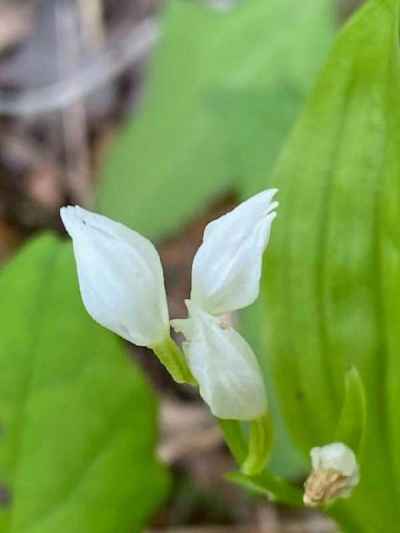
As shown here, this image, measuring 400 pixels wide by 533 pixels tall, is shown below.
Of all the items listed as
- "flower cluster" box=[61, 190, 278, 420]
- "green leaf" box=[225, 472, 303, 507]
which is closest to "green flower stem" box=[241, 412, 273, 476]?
"green leaf" box=[225, 472, 303, 507]

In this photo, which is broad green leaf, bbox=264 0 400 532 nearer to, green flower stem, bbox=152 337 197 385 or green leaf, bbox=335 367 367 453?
green leaf, bbox=335 367 367 453

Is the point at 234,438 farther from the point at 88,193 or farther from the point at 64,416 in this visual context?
the point at 88,193

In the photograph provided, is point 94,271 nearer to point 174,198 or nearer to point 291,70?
point 291,70

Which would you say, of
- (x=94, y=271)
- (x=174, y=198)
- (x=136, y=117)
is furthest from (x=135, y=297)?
(x=136, y=117)

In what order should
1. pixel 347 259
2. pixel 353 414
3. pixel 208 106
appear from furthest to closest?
pixel 208 106, pixel 347 259, pixel 353 414

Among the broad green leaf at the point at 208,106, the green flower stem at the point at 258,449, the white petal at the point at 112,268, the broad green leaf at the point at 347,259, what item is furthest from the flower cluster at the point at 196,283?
the broad green leaf at the point at 208,106

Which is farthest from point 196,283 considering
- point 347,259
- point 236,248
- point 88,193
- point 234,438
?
point 88,193
